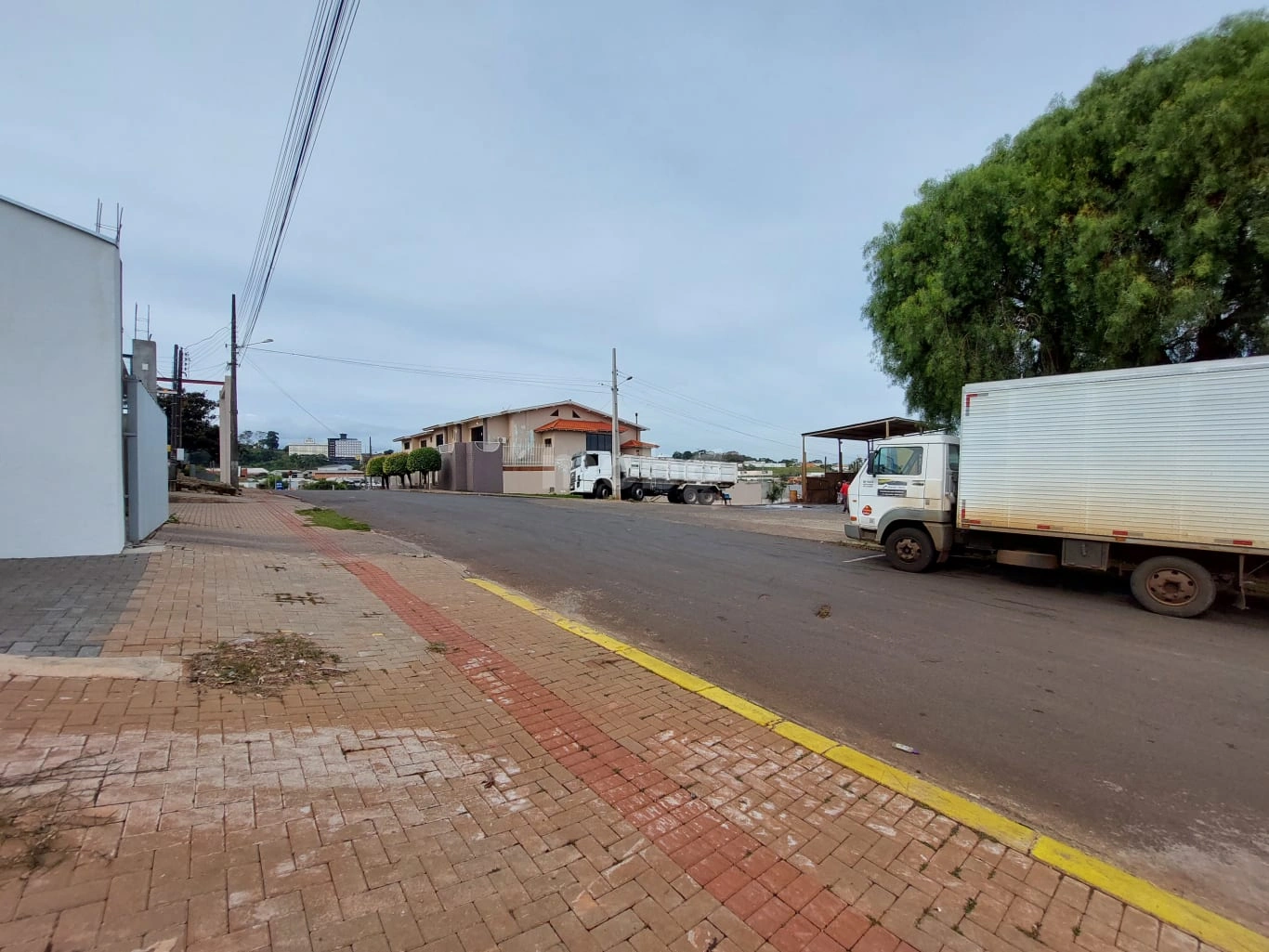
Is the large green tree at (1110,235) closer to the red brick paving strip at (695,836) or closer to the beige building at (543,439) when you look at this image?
the red brick paving strip at (695,836)

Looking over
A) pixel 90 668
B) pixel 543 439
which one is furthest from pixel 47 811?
pixel 543 439

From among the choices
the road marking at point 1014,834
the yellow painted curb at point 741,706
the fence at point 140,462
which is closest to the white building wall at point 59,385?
the fence at point 140,462

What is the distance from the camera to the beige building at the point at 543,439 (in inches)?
1726

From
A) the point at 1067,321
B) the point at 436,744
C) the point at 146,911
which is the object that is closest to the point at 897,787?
the point at 436,744

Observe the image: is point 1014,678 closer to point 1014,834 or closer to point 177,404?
point 1014,834

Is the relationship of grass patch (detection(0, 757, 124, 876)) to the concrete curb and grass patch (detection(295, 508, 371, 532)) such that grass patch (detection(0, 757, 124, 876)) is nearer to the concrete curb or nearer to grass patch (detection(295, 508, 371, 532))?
the concrete curb

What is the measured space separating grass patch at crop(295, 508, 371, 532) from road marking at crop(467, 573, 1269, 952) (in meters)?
13.2

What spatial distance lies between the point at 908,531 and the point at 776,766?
7.63m

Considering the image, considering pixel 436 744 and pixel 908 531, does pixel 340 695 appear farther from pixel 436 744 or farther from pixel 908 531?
→ pixel 908 531

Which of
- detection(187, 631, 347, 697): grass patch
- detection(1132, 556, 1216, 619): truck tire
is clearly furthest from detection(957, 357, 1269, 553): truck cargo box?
detection(187, 631, 347, 697): grass patch

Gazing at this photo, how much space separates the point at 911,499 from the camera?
10.1 metres

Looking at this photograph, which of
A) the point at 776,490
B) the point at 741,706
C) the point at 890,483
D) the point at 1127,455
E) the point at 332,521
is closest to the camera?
the point at 741,706

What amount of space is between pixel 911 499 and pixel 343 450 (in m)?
133

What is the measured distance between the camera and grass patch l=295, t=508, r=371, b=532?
1561 cm
